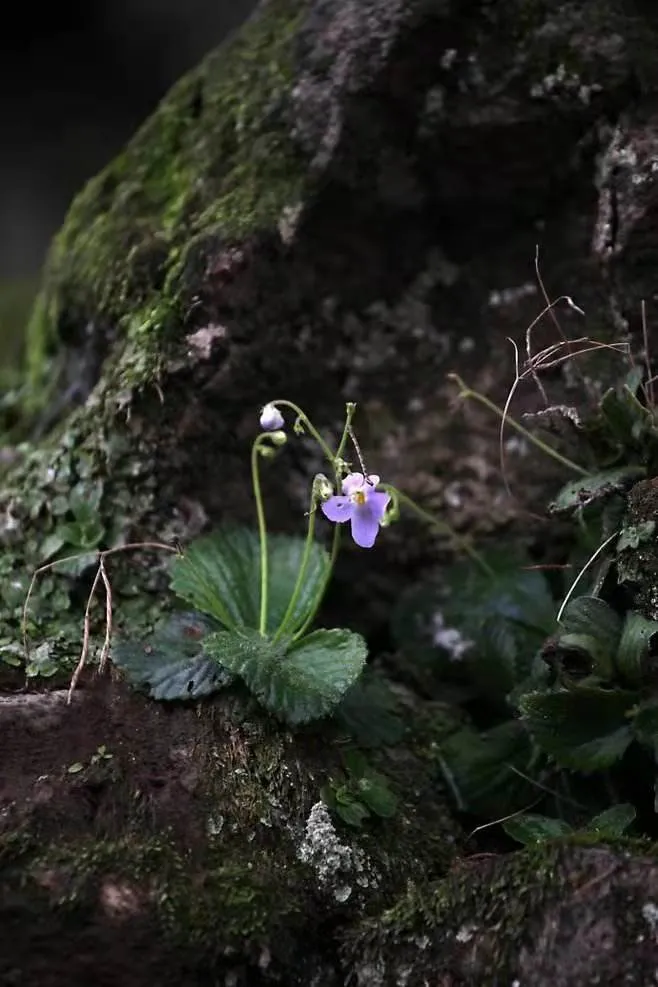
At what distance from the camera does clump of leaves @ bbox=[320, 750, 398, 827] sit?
136 cm

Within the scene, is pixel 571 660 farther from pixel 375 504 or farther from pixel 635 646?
pixel 375 504

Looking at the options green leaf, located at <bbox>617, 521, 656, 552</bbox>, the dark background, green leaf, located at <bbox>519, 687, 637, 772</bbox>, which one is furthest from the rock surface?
the dark background

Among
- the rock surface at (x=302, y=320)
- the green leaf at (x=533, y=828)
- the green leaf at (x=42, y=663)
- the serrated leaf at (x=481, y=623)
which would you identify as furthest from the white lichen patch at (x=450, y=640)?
the green leaf at (x=42, y=663)

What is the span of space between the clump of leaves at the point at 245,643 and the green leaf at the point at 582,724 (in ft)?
0.95

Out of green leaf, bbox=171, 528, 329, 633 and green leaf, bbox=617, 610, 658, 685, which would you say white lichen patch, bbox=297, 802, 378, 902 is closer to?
green leaf, bbox=171, 528, 329, 633

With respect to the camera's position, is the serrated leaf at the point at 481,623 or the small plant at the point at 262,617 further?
the serrated leaf at the point at 481,623

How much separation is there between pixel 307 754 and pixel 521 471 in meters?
0.83

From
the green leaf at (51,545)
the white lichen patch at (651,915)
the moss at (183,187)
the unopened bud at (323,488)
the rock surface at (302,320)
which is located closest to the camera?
the white lichen patch at (651,915)

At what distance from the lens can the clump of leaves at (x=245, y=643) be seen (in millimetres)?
1383

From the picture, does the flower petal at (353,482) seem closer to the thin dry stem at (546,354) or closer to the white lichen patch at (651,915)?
the thin dry stem at (546,354)

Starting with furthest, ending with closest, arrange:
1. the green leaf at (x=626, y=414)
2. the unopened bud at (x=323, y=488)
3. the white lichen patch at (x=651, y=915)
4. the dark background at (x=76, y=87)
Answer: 1. the dark background at (x=76, y=87)
2. the green leaf at (x=626, y=414)
3. the unopened bud at (x=323, y=488)
4. the white lichen patch at (x=651, y=915)

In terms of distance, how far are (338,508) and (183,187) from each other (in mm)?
929

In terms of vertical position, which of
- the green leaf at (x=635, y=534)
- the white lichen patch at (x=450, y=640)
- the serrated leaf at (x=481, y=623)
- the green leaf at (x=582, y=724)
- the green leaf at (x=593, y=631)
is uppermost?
the green leaf at (x=635, y=534)

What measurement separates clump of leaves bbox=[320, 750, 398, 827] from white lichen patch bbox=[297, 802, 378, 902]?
4cm
